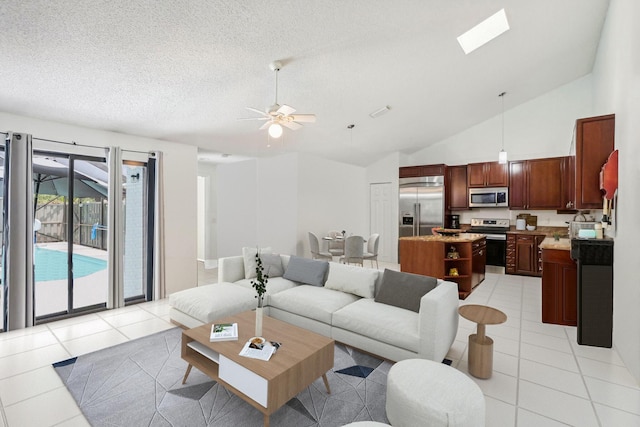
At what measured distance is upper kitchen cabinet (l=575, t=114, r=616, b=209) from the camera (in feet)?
11.0

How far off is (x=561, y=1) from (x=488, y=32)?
768mm

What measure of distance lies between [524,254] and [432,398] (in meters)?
5.68

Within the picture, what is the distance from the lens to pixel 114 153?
4188mm

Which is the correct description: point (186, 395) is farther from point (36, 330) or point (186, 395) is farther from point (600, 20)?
point (600, 20)

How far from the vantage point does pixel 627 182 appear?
2.75 metres

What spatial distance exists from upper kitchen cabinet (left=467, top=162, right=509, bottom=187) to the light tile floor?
322 centimetres

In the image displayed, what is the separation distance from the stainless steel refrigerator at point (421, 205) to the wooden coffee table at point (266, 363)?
5.42 m

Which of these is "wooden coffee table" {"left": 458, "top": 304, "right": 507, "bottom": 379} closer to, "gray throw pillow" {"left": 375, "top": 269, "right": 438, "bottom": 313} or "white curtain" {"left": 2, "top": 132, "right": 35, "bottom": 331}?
"gray throw pillow" {"left": 375, "top": 269, "right": 438, "bottom": 313}

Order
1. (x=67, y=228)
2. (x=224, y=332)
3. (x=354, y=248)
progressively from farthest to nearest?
1. (x=354, y=248)
2. (x=67, y=228)
3. (x=224, y=332)

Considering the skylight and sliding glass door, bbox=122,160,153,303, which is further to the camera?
sliding glass door, bbox=122,160,153,303

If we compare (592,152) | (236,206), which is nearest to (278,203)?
(236,206)

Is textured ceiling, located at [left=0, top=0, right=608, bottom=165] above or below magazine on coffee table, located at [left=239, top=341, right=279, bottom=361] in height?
above

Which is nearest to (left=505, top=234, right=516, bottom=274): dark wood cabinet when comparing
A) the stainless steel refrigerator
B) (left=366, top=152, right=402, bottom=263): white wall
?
the stainless steel refrigerator

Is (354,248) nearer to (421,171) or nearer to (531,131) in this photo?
(421,171)
